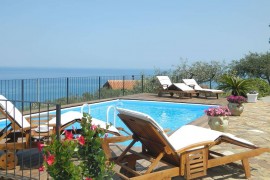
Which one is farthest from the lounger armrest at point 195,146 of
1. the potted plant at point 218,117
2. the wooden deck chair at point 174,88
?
the wooden deck chair at point 174,88

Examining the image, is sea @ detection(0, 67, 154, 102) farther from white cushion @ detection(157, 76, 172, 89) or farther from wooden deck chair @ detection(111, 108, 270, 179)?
wooden deck chair @ detection(111, 108, 270, 179)

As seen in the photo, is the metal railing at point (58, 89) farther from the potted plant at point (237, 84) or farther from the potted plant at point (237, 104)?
the potted plant at point (237, 84)

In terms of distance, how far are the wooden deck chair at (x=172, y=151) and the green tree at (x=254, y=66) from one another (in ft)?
74.1

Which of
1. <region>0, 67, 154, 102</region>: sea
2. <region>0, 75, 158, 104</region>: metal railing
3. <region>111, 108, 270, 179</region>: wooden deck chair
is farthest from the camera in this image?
<region>0, 75, 158, 104</region>: metal railing

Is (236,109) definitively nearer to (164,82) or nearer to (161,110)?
(161,110)

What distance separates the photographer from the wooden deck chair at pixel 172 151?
368 centimetres

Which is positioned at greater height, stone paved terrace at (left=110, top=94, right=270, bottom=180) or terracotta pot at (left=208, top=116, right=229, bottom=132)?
terracotta pot at (left=208, top=116, right=229, bottom=132)

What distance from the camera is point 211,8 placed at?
93.9ft

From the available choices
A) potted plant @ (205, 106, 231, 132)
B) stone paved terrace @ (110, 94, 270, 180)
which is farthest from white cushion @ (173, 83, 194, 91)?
potted plant @ (205, 106, 231, 132)

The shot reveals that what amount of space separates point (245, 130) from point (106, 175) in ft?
17.5

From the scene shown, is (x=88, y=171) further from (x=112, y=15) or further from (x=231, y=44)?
(x=231, y=44)

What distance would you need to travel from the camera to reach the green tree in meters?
25.3

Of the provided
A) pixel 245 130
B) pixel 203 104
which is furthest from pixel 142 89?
pixel 245 130

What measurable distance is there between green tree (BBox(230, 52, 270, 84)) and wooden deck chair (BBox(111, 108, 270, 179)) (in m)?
22.6
